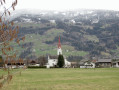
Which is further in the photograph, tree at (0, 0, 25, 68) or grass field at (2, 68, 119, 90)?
grass field at (2, 68, 119, 90)

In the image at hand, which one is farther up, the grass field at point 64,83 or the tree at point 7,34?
the tree at point 7,34

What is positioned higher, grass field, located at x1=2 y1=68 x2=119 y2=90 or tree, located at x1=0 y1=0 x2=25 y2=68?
tree, located at x1=0 y1=0 x2=25 y2=68

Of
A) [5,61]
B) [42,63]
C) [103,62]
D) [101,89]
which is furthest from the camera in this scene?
[103,62]

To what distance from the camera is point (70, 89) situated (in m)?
21.0

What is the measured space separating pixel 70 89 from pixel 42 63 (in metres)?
98.0

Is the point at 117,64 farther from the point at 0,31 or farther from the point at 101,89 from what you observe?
the point at 0,31

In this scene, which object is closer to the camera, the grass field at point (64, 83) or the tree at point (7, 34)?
the tree at point (7, 34)

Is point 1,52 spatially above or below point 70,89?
above

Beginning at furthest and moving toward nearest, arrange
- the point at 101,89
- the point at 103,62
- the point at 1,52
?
the point at 103,62, the point at 101,89, the point at 1,52

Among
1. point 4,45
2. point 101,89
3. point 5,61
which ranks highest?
point 4,45

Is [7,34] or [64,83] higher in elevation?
[7,34]

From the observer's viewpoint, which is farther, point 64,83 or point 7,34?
point 64,83

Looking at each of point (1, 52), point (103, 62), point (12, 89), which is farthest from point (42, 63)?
→ point (1, 52)

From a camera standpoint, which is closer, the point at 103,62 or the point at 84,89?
the point at 84,89
